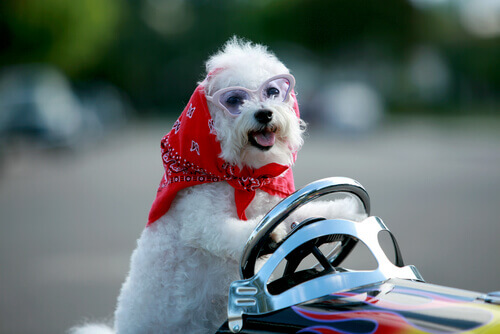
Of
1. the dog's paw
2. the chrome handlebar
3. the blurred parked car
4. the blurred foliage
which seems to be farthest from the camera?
the blurred foliage

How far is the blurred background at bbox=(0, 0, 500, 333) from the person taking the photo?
21.2ft

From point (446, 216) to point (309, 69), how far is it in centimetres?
3487

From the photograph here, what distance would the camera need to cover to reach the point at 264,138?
204 centimetres

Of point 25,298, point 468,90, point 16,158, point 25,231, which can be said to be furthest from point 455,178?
point 468,90

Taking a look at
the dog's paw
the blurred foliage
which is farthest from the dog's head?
the blurred foliage

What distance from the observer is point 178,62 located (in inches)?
1716

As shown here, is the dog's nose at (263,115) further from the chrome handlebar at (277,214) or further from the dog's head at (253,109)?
the chrome handlebar at (277,214)

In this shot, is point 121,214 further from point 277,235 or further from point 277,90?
point 277,235

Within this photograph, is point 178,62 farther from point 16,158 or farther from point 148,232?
point 148,232

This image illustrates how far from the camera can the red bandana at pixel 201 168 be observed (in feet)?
6.62

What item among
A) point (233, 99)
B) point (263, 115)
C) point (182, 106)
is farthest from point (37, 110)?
point (263, 115)

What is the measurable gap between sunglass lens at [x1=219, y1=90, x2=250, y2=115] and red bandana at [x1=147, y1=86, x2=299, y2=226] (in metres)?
0.07

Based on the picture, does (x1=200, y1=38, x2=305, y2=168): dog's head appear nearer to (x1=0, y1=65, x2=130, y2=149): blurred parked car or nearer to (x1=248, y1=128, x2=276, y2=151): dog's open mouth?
(x1=248, y1=128, x2=276, y2=151): dog's open mouth

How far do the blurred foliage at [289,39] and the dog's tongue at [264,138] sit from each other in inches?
1368
